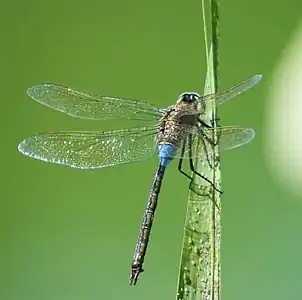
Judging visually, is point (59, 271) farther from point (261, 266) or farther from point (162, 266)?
point (261, 266)

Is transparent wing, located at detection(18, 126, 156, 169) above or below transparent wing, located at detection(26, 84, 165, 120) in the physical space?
below

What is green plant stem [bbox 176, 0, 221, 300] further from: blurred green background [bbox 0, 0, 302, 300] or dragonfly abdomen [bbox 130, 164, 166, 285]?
blurred green background [bbox 0, 0, 302, 300]

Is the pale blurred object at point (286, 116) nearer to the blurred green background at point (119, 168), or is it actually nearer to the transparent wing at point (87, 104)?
the blurred green background at point (119, 168)

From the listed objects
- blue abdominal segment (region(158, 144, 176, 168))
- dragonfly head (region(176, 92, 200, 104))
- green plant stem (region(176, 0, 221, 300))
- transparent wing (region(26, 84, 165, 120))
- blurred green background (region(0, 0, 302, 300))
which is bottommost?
green plant stem (region(176, 0, 221, 300))

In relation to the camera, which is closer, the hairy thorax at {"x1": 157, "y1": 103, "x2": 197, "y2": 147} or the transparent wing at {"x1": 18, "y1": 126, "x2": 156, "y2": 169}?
the hairy thorax at {"x1": 157, "y1": 103, "x2": 197, "y2": 147}

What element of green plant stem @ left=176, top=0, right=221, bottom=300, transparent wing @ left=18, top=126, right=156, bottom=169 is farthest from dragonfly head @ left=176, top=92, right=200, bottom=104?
green plant stem @ left=176, top=0, right=221, bottom=300

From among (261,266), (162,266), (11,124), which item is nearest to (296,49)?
(261,266)

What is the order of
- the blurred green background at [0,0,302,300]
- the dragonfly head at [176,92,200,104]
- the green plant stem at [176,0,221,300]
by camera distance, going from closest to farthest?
the green plant stem at [176,0,221,300]
the dragonfly head at [176,92,200,104]
the blurred green background at [0,0,302,300]
